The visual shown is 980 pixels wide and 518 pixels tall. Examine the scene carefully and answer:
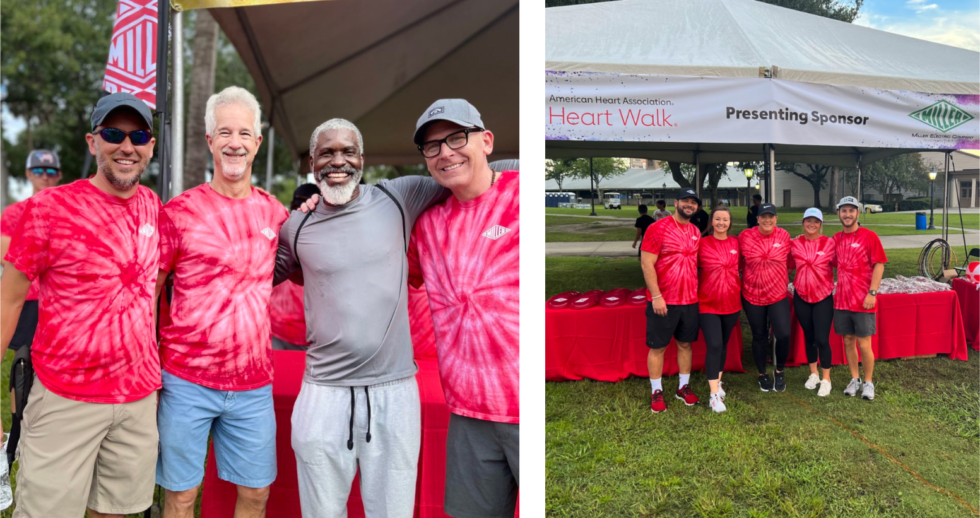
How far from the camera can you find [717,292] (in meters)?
4.01

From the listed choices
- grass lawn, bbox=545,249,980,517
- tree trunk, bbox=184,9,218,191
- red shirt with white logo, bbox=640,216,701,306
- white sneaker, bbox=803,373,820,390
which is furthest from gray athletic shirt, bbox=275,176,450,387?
tree trunk, bbox=184,9,218,191

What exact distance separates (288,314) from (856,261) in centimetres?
341

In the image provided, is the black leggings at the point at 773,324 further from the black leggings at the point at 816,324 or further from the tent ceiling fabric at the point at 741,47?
the tent ceiling fabric at the point at 741,47

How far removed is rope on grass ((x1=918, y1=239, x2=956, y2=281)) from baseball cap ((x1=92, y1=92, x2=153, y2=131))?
200 inches

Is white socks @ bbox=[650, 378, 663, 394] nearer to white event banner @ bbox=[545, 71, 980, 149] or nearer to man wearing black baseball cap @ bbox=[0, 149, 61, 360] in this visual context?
white event banner @ bbox=[545, 71, 980, 149]

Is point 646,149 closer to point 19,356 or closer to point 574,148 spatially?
point 574,148

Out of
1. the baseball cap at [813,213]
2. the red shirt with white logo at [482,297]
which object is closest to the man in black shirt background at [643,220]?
the baseball cap at [813,213]

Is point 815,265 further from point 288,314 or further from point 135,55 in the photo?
point 135,55

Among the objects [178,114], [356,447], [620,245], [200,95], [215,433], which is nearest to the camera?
[356,447]

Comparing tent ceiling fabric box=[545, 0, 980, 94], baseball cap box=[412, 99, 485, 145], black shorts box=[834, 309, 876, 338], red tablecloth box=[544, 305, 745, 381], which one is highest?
tent ceiling fabric box=[545, 0, 980, 94]

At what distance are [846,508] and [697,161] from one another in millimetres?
2423

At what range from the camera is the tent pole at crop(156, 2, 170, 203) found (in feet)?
7.33

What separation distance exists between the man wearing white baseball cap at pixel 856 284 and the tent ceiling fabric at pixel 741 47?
0.81m

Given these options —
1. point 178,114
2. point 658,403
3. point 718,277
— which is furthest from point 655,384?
point 178,114
